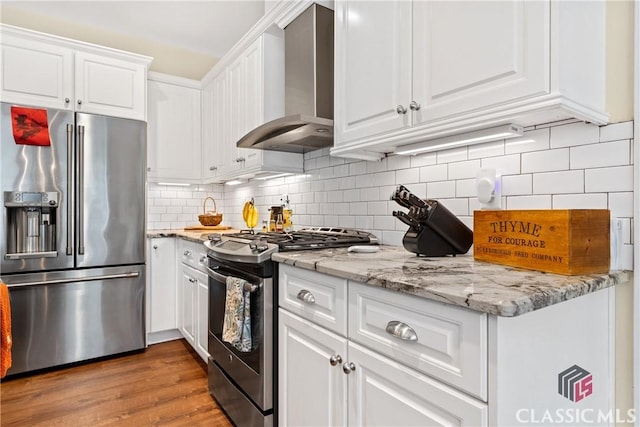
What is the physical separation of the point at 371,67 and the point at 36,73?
2410 millimetres

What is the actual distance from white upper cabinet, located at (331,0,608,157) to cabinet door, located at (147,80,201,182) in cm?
222

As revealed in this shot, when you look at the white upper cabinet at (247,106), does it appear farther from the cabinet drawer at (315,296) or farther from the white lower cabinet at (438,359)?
the white lower cabinet at (438,359)

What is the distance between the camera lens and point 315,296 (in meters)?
1.29

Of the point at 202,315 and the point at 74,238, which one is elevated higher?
the point at 74,238

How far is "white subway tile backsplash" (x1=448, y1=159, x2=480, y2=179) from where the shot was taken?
1489 millimetres

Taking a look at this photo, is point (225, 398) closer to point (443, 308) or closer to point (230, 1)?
point (443, 308)

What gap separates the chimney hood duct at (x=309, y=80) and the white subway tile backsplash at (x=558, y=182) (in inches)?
38.5

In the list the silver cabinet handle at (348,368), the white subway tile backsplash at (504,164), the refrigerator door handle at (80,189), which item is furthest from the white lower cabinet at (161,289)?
the white subway tile backsplash at (504,164)

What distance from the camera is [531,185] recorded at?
1.29 metres

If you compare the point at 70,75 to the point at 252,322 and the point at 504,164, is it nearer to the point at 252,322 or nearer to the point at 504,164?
the point at 252,322

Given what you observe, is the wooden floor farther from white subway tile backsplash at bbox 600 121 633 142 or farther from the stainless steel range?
white subway tile backsplash at bbox 600 121 633 142

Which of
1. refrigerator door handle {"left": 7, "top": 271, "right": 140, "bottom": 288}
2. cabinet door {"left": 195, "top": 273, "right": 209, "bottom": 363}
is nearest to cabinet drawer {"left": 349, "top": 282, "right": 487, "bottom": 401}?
cabinet door {"left": 195, "top": 273, "right": 209, "bottom": 363}

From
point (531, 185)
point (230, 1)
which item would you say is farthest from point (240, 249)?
point (230, 1)

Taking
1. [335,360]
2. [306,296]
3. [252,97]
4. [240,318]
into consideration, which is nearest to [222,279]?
[240,318]
